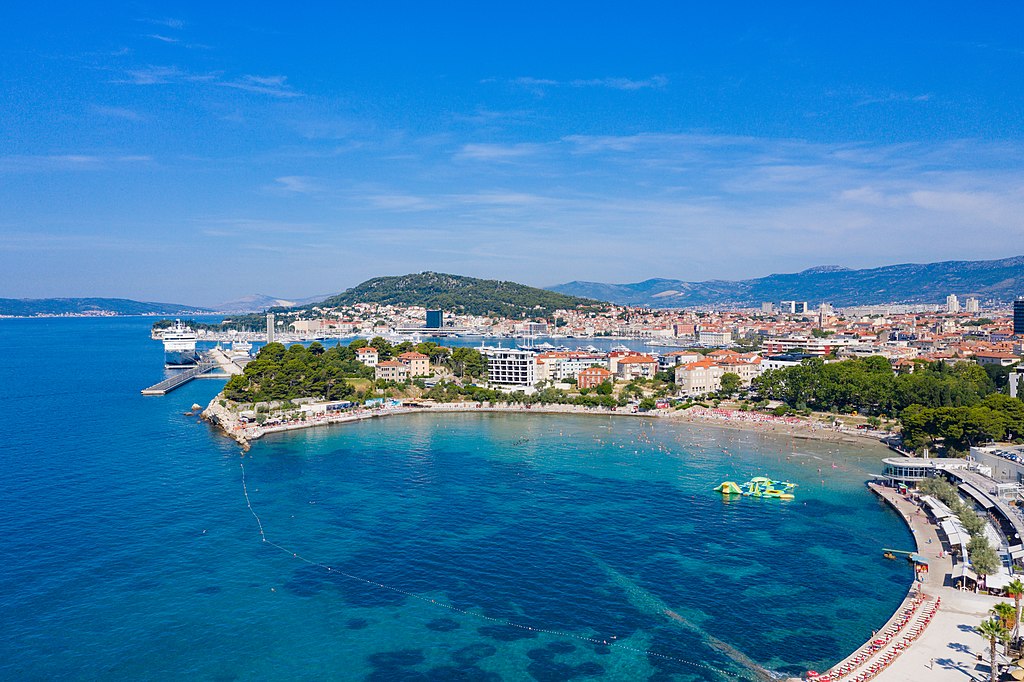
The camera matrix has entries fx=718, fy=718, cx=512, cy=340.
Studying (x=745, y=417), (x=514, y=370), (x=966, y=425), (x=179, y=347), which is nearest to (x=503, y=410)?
(x=514, y=370)

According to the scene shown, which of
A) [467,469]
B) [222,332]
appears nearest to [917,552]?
[467,469]

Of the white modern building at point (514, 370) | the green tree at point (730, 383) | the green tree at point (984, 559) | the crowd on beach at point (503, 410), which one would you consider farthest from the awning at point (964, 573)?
the white modern building at point (514, 370)

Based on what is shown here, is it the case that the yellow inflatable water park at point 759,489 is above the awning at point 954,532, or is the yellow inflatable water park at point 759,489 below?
below

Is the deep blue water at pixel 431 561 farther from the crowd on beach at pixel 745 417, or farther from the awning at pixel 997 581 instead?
the crowd on beach at pixel 745 417

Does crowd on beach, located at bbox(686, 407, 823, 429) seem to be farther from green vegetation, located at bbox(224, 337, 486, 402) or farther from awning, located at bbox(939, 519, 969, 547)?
awning, located at bbox(939, 519, 969, 547)

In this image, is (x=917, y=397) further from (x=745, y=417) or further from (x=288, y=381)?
(x=288, y=381)
